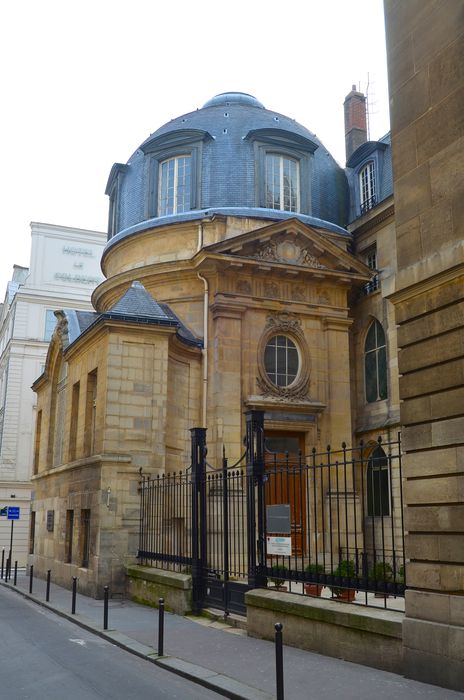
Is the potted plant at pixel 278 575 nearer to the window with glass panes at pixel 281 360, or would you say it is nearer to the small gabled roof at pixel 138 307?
the small gabled roof at pixel 138 307

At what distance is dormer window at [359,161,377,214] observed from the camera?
81.7 ft

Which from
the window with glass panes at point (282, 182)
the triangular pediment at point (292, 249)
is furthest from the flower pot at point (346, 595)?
the window with glass panes at point (282, 182)

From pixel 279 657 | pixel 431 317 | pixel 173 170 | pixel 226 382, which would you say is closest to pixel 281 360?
pixel 226 382

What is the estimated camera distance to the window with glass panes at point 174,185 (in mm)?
24312

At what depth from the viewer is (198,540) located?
13680mm

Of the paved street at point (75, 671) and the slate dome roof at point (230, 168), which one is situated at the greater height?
the slate dome roof at point (230, 168)

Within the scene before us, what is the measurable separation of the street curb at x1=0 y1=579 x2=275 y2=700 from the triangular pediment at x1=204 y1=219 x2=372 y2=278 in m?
11.9

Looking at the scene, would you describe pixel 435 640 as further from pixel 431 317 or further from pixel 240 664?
pixel 431 317

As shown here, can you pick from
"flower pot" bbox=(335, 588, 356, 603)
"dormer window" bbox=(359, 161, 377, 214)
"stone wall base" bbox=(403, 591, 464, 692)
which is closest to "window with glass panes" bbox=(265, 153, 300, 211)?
"dormer window" bbox=(359, 161, 377, 214)

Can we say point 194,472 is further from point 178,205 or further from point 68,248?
point 68,248

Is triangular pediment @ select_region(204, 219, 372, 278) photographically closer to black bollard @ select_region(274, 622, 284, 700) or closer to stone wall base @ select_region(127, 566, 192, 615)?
stone wall base @ select_region(127, 566, 192, 615)

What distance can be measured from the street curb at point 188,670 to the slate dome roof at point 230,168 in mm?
14793

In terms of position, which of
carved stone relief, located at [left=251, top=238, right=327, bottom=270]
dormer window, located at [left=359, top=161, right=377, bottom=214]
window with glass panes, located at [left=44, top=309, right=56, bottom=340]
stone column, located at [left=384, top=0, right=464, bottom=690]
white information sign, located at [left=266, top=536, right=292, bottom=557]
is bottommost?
white information sign, located at [left=266, top=536, right=292, bottom=557]

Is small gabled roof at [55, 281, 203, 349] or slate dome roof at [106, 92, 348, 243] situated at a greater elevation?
slate dome roof at [106, 92, 348, 243]
